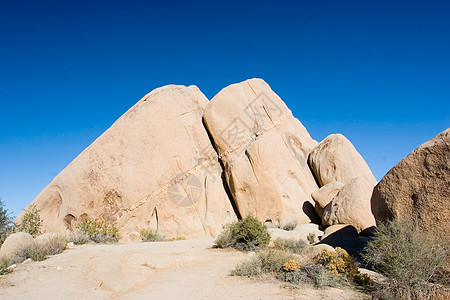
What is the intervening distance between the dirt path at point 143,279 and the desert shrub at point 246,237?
23.0 inches

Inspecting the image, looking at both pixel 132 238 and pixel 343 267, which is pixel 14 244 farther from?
pixel 343 267

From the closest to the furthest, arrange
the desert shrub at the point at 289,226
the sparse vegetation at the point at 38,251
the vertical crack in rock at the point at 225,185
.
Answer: the sparse vegetation at the point at 38,251, the desert shrub at the point at 289,226, the vertical crack in rock at the point at 225,185

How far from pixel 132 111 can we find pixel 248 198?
9.18 metres

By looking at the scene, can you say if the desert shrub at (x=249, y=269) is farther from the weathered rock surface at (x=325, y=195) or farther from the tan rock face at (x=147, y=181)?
the tan rock face at (x=147, y=181)

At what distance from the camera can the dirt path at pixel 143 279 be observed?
7.07 meters

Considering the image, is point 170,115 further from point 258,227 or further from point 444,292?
point 444,292

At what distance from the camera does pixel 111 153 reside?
19.1 meters

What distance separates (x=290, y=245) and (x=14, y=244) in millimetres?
9399

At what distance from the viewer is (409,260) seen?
6.45 m

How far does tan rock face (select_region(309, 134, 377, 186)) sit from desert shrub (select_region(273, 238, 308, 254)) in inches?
372

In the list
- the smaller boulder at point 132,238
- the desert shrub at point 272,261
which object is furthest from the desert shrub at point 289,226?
the desert shrub at point 272,261

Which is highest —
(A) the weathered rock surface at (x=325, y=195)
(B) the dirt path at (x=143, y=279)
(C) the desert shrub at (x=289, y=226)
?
(A) the weathered rock surface at (x=325, y=195)

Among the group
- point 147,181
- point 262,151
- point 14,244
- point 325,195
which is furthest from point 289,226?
point 14,244

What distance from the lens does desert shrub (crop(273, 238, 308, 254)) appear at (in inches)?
432
